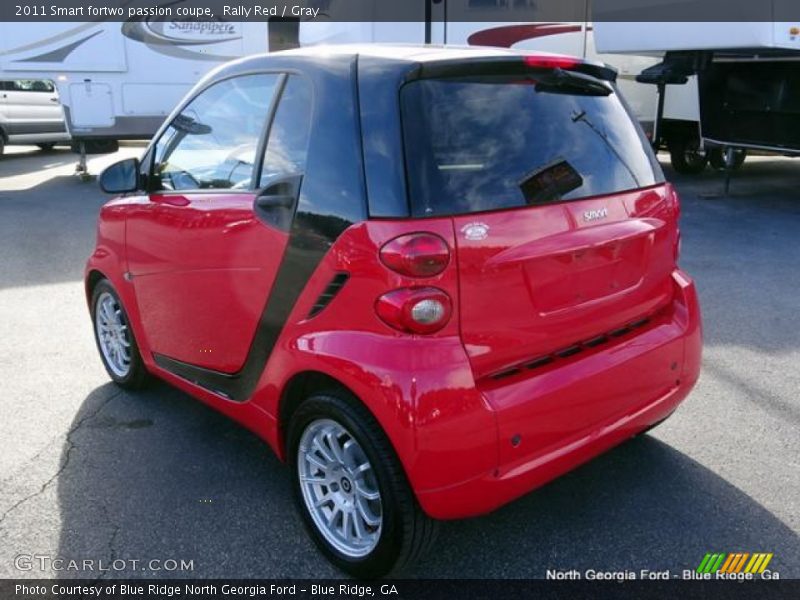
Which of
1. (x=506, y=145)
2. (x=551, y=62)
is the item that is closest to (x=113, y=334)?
(x=506, y=145)

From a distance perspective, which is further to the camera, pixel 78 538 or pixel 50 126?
pixel 50 126

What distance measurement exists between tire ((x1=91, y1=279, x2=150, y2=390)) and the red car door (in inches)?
13.6

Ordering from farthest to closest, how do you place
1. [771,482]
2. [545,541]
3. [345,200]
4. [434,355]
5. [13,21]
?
[13,21] < [771,482] < [545,541] < [345,200] < [434,355]

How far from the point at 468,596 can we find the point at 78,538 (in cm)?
150

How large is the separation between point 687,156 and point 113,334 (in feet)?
36.3

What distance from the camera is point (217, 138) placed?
10.5 ft

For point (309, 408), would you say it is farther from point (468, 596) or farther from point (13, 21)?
point (13, 21)

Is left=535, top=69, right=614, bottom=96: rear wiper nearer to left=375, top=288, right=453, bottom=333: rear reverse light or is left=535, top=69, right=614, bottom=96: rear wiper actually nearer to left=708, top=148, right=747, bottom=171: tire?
left=375, top=288, right=453, bottom=333: rear reverse light

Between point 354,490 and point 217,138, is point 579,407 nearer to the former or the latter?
point 354,490

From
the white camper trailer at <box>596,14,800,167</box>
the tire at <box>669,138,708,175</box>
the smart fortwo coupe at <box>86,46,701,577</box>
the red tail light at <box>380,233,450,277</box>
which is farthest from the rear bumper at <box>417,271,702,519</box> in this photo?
the tire at <box>669,138,708,175</box>

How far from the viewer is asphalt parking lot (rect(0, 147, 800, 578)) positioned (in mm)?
2688

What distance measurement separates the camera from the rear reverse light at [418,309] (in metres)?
2.21

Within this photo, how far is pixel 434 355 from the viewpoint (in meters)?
2.22

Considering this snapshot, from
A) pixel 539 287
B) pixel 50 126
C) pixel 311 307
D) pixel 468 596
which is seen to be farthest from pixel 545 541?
pixel 50 126
